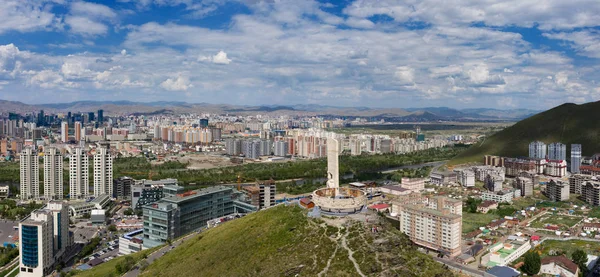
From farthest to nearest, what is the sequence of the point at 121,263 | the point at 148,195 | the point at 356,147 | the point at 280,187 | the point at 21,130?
the point at 21,130, the point at 356,147, the point at 280,187, the point at 148,195, the point at 121,263

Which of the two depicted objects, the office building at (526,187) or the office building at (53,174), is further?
the office building at (53,174)

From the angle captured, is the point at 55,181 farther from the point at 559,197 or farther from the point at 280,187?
the point at 559,197

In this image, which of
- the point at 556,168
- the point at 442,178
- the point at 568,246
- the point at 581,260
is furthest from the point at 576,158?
the point at 581,260

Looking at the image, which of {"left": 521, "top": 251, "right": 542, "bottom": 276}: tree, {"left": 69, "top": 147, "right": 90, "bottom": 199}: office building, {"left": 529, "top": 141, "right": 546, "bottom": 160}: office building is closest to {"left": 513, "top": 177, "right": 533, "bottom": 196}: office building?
{"left": 529, "top": 141, "right": 546, "bottom": 160}: office building

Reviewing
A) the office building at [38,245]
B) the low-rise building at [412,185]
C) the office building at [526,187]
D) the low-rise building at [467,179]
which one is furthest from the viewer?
the low-rise building at [467,179]

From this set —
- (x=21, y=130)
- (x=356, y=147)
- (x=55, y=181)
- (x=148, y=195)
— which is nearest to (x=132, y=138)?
(x=21, y=130)

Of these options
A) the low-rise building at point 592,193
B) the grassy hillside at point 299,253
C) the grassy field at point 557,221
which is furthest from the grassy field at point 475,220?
the grassy hillside at point 299,253

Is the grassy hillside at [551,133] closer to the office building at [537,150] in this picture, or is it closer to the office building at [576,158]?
the office building at [537,150]
